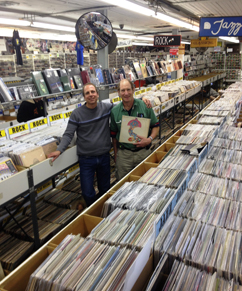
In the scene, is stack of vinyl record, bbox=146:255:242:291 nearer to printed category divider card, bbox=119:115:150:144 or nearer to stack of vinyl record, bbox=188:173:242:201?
stack of vinyl record, bbox=188:173:242:201

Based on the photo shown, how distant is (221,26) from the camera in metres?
6.48

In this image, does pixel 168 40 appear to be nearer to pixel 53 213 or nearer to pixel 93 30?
pixel 93 30

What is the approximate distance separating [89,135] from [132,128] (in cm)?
57

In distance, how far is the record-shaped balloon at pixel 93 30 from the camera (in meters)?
4.82

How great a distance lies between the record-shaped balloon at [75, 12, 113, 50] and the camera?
482cm

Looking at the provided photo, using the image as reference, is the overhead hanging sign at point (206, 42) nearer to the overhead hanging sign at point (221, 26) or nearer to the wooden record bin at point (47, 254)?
the overhead hanging sign at point (221, 26)

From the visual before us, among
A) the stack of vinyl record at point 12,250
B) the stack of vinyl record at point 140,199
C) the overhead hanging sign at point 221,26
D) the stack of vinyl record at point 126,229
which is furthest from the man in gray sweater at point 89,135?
the overhead hanging sign at point 221,26

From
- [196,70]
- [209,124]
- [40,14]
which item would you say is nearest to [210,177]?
[209,124]

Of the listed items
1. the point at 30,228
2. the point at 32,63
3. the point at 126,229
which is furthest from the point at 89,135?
the point at 32,63

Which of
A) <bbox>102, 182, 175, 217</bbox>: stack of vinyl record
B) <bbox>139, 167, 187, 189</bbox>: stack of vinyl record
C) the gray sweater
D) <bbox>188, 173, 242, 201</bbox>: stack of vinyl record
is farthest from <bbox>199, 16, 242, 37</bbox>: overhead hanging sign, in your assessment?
<bbox>102, 182, 175, 217</bbox>: stack of vinyl record

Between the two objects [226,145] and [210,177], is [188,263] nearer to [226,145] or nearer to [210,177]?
[210,177]

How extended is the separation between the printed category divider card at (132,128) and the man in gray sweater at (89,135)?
25cm

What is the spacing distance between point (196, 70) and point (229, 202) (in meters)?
16.3

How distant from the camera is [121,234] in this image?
1.67m
